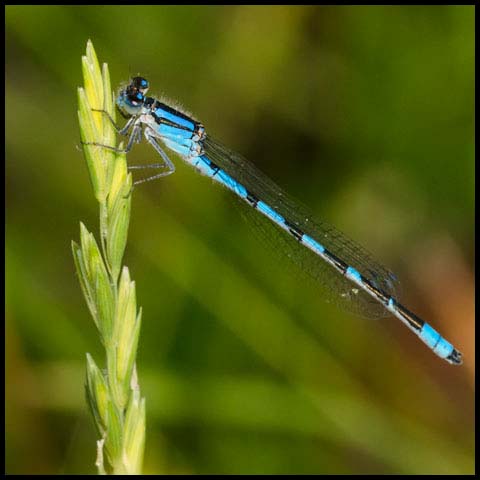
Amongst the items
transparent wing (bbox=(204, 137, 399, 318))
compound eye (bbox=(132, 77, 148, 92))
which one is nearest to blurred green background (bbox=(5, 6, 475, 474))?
transparent wing (bbox=(204, 137, 399, 318))

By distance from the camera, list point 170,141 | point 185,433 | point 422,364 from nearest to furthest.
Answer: point 185,433 → point 170,141 → point 422,364

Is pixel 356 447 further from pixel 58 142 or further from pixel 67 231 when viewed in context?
pixel 58 142

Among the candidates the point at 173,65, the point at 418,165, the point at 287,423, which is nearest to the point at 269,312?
the point at 287,423

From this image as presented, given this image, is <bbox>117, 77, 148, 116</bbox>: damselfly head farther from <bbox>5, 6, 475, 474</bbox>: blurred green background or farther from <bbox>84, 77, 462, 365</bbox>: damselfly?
<bbox>5, 6, 475, 474</bbox>: blurred green background

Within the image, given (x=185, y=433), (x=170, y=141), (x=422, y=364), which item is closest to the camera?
(x=185, y=433)

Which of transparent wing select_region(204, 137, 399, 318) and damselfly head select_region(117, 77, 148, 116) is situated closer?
damselfly head select_region(117, 77, 148, 116)

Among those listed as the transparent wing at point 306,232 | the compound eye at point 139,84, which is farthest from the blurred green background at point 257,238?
the compound eye at point 139,84
